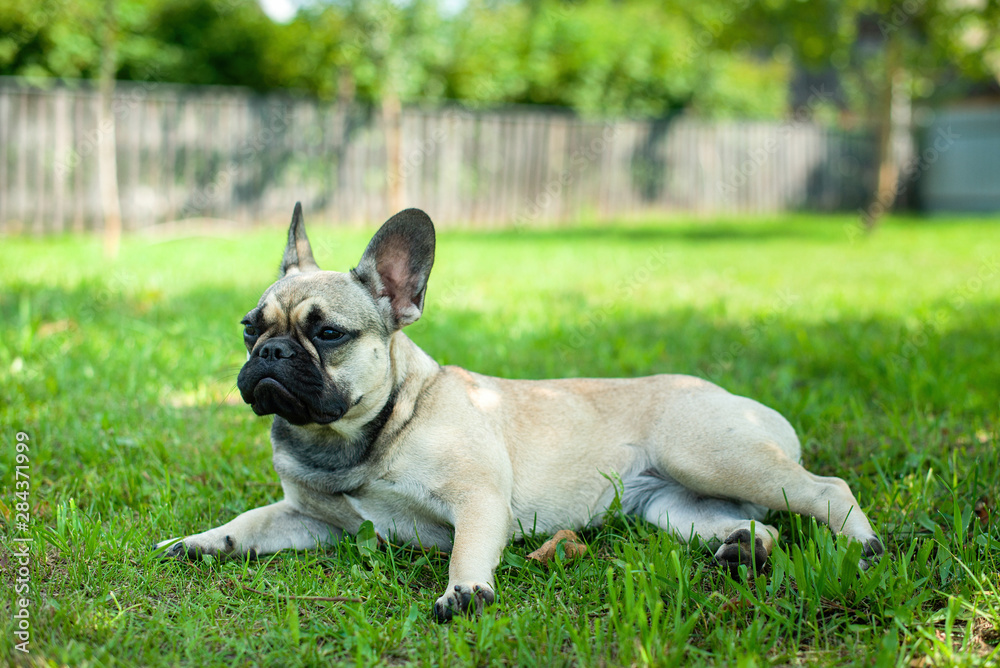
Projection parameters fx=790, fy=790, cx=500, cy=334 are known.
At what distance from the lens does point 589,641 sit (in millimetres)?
2299

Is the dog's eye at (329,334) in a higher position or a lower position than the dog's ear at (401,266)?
lower

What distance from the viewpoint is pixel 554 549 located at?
297 cm

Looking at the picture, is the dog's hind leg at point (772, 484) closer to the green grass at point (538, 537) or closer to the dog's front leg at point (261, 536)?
the green grass at point (538, 537)

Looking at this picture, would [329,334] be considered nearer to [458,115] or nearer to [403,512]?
[403,512]

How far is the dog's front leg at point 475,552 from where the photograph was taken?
2.52 m

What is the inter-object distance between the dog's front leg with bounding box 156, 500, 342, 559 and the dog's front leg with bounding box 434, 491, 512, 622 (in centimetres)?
69

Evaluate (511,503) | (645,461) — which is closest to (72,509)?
(511,503)

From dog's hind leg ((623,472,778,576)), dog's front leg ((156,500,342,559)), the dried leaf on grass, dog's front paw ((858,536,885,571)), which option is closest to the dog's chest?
dog's front leg ((156,500,342,559))

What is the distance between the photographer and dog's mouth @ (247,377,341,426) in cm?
278

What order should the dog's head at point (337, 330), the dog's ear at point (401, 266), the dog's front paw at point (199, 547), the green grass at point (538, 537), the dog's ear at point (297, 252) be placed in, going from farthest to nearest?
the dog's ear at point (297, 252), the dog's ear at point (401, 266), the dog's front paw at point (199, 547), the dog's head at point (337, 330), the green grass at point (538, 537)

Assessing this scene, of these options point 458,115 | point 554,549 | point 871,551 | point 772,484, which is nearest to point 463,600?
point 554,549

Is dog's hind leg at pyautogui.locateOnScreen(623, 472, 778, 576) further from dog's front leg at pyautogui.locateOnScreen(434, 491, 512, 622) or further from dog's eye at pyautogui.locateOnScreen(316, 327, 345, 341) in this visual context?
dog's eye at pyautogui.locateOnScreen(316, 327, 345, 341)

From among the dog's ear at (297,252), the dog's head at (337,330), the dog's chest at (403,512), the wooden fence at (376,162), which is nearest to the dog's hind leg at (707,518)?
the dog's chest at (403,512)

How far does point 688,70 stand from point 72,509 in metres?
21.5
